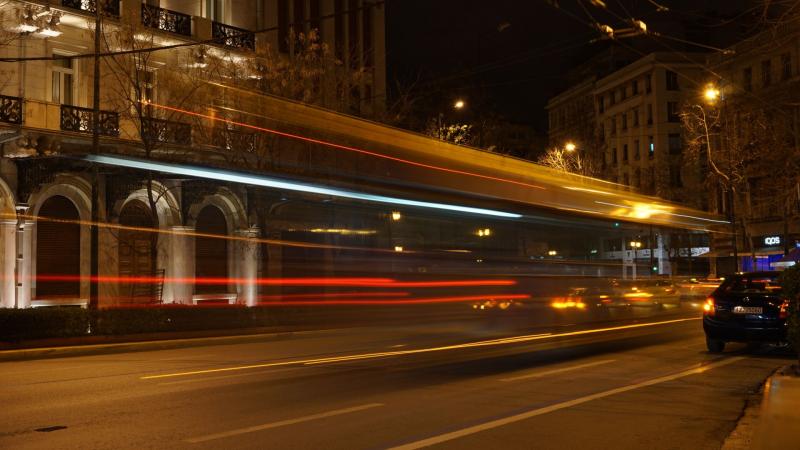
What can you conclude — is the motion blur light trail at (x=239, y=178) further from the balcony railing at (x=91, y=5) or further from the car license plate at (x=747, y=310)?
the balcony railing at (x=91, y=5)

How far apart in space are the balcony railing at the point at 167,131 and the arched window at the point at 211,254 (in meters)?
2.01

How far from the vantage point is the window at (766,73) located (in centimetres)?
5438

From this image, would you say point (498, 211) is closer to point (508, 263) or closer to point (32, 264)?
point (508, 263)

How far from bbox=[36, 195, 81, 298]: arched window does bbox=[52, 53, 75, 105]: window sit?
3.39 m

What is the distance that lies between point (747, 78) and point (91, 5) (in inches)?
1791

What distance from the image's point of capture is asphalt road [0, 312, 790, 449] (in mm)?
8250

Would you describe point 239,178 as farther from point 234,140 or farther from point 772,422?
point 772,422

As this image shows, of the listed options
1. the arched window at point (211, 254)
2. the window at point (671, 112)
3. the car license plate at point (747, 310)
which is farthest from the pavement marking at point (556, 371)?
the window at point (671, 112)

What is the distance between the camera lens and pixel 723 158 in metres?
41.5

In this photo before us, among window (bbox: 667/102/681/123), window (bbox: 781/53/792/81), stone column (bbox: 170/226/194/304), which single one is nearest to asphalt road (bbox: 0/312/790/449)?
stone column (bbox: 170/226/194/304)

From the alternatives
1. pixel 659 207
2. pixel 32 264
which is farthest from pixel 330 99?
pixel 659 207

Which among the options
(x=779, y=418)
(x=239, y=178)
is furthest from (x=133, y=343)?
(x=779, y=418)

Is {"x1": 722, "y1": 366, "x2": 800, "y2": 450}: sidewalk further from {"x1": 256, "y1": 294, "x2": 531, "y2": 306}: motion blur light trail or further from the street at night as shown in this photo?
{"x1": 256, "y1": 294, "x2": 531, "y2": 306}: motion blur light trail

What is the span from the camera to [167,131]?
2420cm
